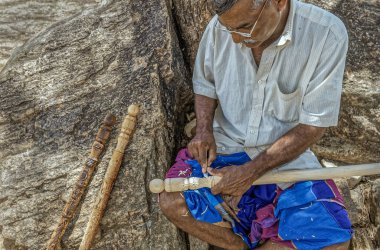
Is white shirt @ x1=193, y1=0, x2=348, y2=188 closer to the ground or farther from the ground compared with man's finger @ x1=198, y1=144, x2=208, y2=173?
farther from the ground

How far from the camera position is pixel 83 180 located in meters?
3.71

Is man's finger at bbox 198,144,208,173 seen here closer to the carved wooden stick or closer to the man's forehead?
the carved wooden stick

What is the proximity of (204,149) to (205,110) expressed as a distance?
0.31 meters

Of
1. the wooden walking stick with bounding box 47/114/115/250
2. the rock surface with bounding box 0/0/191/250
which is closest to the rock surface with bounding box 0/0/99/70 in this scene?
the rock surface with bounding box 0/0/191/250

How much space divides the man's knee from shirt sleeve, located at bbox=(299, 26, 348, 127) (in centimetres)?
90

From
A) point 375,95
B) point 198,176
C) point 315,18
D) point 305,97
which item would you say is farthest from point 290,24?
point 375,95

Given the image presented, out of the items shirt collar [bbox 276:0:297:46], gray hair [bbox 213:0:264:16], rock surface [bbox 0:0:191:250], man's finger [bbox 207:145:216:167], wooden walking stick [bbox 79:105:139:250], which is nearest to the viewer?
gray hair [bbox 213:0:264:16]

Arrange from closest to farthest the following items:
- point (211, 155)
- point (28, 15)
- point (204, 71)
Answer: point (211, 155) < point (204, 71) < point (28, 15)

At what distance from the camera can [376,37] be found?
13.7 ft

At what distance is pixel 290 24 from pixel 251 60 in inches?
13.1

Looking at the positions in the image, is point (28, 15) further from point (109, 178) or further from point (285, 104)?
point (285, 104)

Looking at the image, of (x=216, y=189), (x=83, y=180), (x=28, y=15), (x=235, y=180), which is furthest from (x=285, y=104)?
(x=28, y=15)

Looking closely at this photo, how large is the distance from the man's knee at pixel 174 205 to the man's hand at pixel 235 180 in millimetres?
212

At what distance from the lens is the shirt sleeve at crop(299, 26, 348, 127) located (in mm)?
2957
